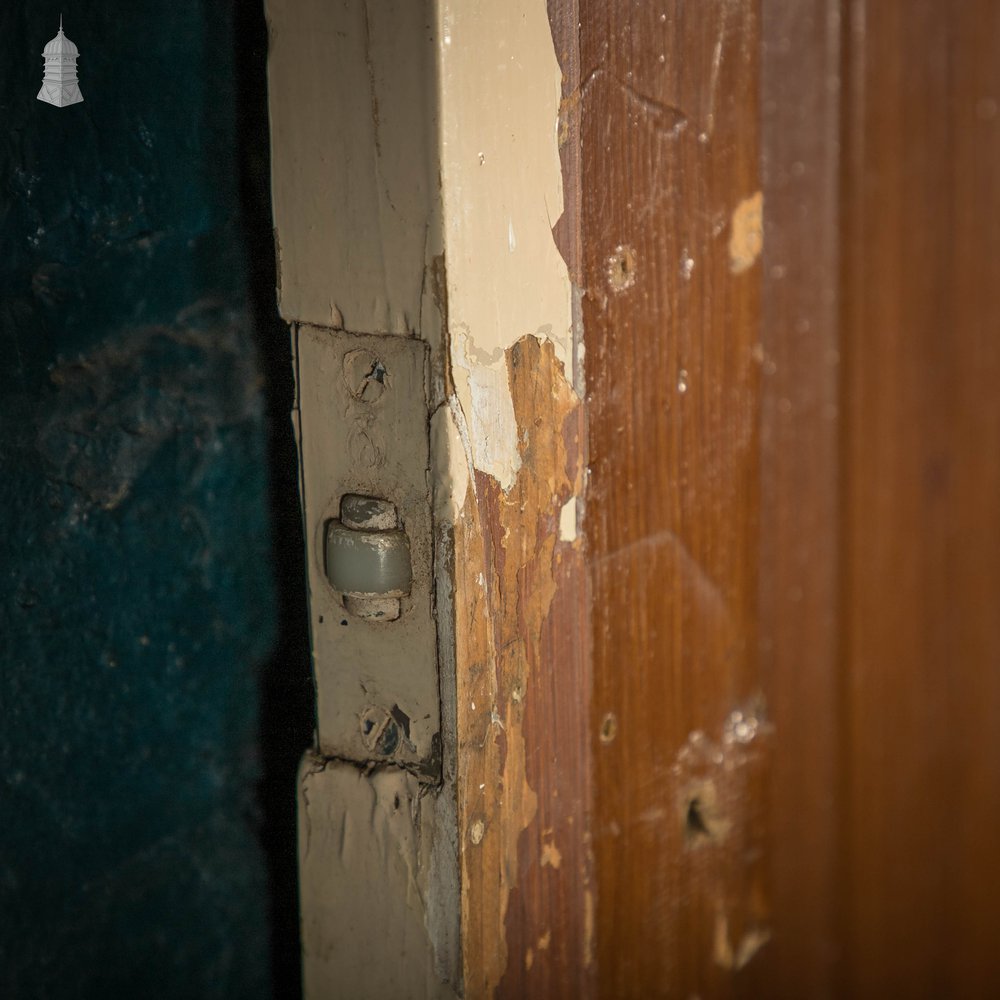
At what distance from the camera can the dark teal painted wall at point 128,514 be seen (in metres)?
0.58

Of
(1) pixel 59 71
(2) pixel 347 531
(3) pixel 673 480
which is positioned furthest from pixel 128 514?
(3) pixel 673 480

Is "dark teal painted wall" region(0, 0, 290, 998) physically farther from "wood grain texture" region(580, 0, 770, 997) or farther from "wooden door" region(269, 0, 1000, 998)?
"wood grain texture" region(580, 0, 770, 997)

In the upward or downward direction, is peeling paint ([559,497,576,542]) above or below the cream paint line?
below

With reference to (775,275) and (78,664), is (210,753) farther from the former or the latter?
(775,275)

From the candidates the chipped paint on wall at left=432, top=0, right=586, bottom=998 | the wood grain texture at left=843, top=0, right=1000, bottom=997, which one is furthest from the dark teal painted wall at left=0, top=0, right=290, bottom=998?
the wood grain texture at left=843, top=0, right=1000, bottom=997

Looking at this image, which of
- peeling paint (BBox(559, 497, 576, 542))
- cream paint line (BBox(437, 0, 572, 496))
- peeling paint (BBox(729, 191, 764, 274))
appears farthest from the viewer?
peeling paint (BBox(729, 191, 764, 274))

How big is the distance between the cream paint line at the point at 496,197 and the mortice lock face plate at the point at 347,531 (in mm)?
40

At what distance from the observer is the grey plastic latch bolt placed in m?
0.55

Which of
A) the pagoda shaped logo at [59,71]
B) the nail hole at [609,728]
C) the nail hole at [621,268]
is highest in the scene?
the pagoda shaped logo at [59,71]

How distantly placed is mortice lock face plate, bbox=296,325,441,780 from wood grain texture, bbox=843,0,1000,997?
44 centimetres

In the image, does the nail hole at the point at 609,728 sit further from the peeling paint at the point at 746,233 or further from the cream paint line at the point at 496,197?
the peeling paint at the point at 746,233

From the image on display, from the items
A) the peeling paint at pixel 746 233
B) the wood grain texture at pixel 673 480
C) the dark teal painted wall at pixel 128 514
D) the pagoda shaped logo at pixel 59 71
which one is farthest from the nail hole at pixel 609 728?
the pagoda shaped logo at pixel 59 71

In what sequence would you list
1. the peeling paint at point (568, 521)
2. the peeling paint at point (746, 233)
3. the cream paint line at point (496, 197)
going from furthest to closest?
the peeling paint at point (746, 233), the peeling paint at point (568, 521), the cream paint line at point (496, 197)

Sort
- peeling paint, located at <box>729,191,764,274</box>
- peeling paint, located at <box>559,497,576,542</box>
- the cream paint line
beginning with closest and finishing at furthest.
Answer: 1. the cream paint line
2. peeling paint, located at <box>559,497,576,542</box>
3. peeling paint, located at <box>729,191,764,274</box>
